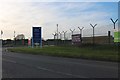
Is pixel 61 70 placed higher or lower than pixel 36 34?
lower

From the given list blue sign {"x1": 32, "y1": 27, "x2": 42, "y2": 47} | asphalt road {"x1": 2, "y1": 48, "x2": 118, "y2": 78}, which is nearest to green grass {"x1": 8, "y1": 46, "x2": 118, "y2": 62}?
asphalt road {"x1": 2, "y1": 48, "x2": 118, "y2": 78}

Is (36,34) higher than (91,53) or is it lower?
higher

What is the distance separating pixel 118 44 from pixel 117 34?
7.21 feet

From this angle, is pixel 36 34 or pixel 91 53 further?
pixel 36 34

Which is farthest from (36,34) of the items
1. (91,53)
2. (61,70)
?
(61,70)

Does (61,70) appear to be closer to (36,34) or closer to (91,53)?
(91,53)

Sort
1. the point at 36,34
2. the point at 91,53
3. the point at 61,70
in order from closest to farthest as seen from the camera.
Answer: the point at 61,70 → the point at 91,53 → the point at 36,34

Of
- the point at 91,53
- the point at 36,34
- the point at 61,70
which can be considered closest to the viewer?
the point at 61,70

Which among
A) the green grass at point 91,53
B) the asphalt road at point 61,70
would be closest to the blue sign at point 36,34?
the green grass at point 91,53

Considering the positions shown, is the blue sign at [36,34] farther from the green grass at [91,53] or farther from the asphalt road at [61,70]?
the asphalt road at [61,70]

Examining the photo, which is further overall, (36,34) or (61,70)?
(36,34)

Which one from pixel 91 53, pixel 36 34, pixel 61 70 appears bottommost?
pixel 61 70

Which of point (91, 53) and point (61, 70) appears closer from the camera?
point (61, 70)

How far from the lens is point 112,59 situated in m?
24.8
